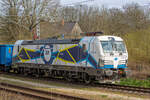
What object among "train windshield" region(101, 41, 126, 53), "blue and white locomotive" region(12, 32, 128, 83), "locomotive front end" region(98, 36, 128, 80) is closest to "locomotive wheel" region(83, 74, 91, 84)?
"blue and white locomotive" region(12, 32, 128, 83)

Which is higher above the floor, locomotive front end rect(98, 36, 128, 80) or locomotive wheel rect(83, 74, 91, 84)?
locomotive front end rect(98, 36, 128, 80)

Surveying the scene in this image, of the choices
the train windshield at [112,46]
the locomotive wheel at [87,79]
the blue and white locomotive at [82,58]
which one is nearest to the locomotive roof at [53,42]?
the blue and white locomotive at [82,58]

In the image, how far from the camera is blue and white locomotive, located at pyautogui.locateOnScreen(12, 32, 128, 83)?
13.8m

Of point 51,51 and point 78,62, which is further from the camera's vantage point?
point 51,51

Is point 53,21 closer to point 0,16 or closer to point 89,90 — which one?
point 0,16

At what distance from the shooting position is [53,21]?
115ft

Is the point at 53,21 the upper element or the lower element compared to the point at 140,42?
upper

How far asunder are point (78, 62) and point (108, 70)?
2.34m

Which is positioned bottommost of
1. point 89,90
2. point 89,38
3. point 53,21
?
point 89,90

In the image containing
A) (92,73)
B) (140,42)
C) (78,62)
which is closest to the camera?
(92,73)

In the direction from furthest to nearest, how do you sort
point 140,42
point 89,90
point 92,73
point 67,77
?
point 140,42 → point 67,77 → point 92,73 → point 89,90

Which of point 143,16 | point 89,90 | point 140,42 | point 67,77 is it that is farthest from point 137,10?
point 89,90

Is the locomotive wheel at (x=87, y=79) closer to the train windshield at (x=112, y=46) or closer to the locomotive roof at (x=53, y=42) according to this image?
the train windshield at (x=112, y=46)

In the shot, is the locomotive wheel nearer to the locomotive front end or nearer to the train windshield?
the locomotive front end
